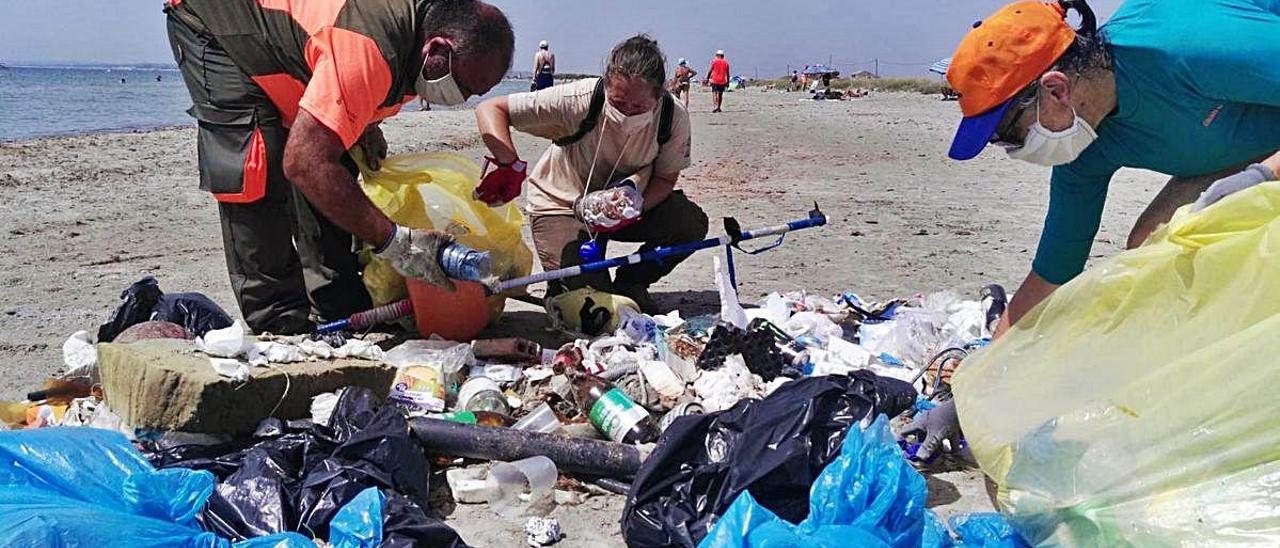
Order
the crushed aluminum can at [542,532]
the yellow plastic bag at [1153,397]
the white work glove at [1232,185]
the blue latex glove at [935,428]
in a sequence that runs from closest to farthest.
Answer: the yellow plastic bag at [1153,397] < the white work glove at [1232,185] < the crushed aluminum can at [542,532] < the blue latex glove at [935,428]

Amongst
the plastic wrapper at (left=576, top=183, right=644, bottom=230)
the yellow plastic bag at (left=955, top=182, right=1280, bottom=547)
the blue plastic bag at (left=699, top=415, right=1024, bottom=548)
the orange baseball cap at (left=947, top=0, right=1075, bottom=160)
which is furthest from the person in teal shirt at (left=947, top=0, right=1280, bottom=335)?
the plastic wrapper at (left=576, top=183, right=644, bottom=230)

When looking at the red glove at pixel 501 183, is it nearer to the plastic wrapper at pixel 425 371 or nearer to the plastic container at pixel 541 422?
the plastic wrapper at pixel 425 371

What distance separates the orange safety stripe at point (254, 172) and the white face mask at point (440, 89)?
0.61 m

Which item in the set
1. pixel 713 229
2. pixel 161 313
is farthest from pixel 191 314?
pixel 713 229

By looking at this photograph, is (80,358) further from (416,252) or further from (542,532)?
(542,532)

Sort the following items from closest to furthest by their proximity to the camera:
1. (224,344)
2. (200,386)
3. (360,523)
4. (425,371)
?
(360,523) < (200,386) < (224,344) < (425,371)

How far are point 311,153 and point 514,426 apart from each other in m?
1.11

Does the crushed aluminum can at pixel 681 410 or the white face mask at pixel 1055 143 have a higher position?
the white face mask at pixel 1055 143

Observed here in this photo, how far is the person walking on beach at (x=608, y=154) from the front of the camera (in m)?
4.22

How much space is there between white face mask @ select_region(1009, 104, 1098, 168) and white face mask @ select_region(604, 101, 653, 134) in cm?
206

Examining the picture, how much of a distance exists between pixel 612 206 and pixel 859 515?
245cm

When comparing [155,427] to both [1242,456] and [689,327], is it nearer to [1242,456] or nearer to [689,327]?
[689,327]

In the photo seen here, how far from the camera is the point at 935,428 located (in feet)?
9.04

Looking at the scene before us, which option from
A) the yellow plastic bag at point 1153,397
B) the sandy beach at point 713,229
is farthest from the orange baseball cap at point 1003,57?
the sandy beach at point 713,229
